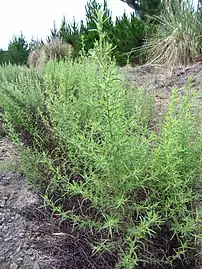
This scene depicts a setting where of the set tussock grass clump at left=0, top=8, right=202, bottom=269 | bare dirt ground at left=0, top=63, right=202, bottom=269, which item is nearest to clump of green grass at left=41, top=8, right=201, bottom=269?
tussock grass clump at left=0, top=8, right=202, bottom=269

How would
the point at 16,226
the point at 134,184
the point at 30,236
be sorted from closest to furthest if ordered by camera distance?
the point at 134,184, the point at 30,236, the point at 16,226

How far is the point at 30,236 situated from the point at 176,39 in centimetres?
466

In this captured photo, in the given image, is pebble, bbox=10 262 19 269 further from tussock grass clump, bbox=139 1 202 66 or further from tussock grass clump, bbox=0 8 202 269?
tussock grass clump, bbox=139 1 202 66

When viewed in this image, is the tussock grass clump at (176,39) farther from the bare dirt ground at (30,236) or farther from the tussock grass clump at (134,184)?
the tussock grass clump at (134,184)

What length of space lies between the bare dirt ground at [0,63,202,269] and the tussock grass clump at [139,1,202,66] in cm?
358

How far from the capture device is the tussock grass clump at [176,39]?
19.7 ft

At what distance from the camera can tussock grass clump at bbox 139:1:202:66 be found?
5992mm

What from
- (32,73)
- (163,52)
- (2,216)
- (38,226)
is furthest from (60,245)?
(163,52)

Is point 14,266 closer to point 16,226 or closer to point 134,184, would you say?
point 16,226

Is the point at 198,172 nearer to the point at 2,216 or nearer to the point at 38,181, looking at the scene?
the point at 38,181

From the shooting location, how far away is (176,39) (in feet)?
20.4


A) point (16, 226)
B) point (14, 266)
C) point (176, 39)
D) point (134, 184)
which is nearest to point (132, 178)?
point (134, 184)

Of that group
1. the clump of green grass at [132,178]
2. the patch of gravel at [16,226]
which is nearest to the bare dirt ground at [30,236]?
the patch of gravel at [16,226]

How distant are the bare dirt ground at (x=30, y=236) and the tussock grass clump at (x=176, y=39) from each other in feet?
11.8
